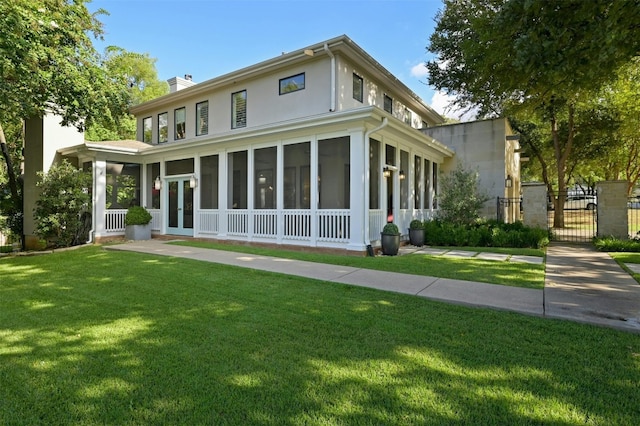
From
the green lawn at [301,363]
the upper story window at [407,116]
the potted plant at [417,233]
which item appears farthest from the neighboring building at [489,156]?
the green lawn at [301,363]

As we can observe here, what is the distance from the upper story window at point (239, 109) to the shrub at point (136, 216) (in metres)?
4.43

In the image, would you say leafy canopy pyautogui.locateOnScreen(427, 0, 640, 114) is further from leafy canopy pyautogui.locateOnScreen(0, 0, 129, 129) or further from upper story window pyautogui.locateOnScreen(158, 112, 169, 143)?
upper story window pyautogui.locateOnScreen(158, 112, 169, 143)

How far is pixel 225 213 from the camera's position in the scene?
11.1 metres

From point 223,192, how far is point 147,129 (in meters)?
7.66

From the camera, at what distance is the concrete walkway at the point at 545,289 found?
4055mm

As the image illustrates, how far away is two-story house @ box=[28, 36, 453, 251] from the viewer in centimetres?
890

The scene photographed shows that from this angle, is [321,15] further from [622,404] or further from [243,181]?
[622,404]

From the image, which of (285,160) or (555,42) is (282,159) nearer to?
(285,160)

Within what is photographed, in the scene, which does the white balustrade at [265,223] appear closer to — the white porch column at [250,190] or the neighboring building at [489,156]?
the white porch column at [250,190]

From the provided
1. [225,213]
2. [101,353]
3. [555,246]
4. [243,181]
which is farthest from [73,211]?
[555,246]

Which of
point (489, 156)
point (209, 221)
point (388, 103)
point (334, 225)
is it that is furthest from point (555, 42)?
point (209, 221)

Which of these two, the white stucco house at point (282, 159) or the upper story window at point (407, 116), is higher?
the upper story window at point (407, 116)

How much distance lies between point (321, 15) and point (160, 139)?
28.5 feet

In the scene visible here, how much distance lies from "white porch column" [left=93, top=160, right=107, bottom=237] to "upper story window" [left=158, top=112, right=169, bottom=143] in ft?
12.1
